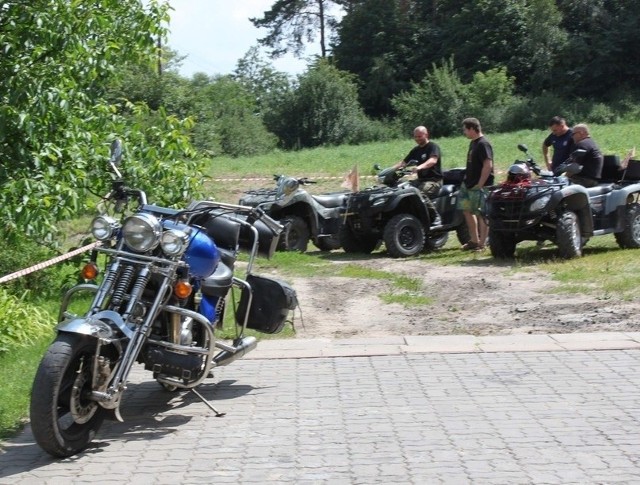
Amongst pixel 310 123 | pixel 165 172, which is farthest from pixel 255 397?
pixel 310 123

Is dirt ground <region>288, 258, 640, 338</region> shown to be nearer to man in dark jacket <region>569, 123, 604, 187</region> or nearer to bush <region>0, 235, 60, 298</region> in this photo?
man in dark jacket <region>569, 123, 604, 187</region>

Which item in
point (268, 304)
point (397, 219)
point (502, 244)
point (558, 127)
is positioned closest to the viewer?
point (268, 304)

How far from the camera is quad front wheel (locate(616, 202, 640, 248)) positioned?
1438cm

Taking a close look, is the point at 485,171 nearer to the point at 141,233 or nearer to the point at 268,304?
the point at 268,304

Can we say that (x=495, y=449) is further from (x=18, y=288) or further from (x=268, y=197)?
(x=268, y=197)

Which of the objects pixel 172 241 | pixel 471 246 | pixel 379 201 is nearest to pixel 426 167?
pixel 379 201

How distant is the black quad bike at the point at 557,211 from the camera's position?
1323 cm

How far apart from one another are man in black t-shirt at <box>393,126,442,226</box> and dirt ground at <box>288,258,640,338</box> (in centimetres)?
299

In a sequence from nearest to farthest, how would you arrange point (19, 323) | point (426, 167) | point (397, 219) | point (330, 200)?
1. point (19, 323)
2. point (397, 219)
3. point (426, 167)
4. point (330, 200)

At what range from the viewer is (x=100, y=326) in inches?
229

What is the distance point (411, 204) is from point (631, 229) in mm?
3152

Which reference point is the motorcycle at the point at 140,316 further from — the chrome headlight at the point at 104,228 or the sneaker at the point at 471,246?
the sneaker at the point at 471,246

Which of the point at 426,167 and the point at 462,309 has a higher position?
the point at 426,167

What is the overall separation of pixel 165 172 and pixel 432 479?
647 cm
